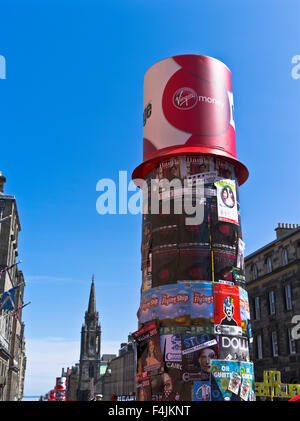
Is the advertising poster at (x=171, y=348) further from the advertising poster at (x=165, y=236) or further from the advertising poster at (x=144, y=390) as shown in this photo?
the advertising poster at (x=165, y=236)

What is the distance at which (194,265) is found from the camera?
16.7m

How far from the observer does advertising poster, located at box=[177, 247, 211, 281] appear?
16625mm

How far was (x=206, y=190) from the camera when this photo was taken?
57.9 ft

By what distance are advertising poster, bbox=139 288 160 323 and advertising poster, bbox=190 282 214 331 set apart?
→ 55.7 inches

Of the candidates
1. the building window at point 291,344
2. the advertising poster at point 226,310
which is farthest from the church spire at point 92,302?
the advertising poster at point 226,310

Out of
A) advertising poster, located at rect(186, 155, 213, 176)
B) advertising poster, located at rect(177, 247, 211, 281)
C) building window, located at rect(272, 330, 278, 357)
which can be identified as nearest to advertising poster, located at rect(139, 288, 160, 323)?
advertising poster, located at rect(177, 247, 211, 281)

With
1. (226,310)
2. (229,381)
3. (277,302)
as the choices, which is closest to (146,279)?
(226,310)

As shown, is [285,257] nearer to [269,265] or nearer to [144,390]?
[269,265]

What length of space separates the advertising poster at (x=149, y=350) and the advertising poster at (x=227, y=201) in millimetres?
5035

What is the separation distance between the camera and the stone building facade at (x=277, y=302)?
3716cm

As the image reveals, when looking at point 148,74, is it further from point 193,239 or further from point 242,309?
point 242,309

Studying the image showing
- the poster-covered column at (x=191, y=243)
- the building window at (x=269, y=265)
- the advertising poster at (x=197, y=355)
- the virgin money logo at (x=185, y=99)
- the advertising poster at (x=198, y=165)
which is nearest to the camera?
the advertising poster at (x=197, y=355)

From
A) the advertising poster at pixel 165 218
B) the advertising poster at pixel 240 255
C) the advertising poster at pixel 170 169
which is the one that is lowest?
the advertising poster at pixel 240 255

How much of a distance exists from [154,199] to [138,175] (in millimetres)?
2025
